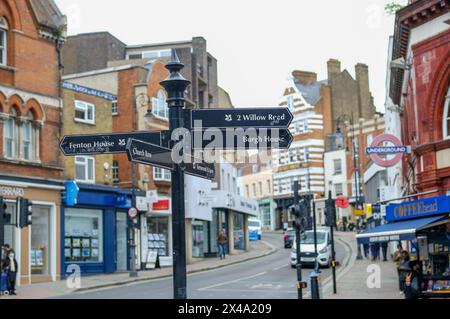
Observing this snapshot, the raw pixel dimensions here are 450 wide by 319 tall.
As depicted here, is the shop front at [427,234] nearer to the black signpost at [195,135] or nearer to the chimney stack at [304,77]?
the black signpost at [195,135]

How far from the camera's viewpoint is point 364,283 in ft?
87.2

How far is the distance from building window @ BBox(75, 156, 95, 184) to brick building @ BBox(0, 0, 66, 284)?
2.13m

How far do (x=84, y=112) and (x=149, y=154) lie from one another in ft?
95.7

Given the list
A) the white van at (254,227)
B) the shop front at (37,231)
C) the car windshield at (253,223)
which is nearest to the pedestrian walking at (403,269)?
the shop front at (37,231)

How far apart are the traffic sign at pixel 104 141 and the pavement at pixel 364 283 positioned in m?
13.9

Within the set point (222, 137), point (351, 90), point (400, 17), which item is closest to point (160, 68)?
point (400, 17)

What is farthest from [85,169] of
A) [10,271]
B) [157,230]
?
[10,271]

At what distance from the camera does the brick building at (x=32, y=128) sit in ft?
96.9

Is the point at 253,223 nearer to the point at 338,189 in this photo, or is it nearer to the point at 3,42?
the point at 338,189

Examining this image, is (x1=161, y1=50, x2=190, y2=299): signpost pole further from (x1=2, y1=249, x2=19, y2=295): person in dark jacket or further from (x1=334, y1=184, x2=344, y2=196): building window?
(x1=334, y1=184, x2=344, y2=196): building window

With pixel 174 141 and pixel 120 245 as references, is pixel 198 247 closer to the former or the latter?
pixel 120 245

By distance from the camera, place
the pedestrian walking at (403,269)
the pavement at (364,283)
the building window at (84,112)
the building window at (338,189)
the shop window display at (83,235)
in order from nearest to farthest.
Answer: the pedestrian walking at (403,269) < the pavement at (364,283) < the shop window display at (83,235) < the building window at (84,112) < the building window at (338,189)
